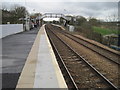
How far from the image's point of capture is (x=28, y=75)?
7.71m

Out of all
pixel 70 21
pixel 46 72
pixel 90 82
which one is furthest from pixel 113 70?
pixel 70 21

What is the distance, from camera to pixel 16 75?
26.0ft

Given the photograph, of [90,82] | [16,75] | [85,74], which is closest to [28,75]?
[16,75]

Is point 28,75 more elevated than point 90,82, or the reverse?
point 28,75

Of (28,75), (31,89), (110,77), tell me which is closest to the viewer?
(31,89)

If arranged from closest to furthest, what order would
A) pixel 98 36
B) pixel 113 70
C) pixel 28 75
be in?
pixel 28 75
pixel 113 70
pixel 98 36

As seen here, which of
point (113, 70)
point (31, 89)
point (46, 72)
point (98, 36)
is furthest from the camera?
point (98, 36)

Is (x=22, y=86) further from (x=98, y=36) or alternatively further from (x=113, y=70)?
(x=98, y=36)

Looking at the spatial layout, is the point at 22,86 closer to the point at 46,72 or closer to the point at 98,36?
the point at 46,72

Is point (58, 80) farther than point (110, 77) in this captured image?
No

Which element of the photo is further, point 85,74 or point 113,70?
point 113,70

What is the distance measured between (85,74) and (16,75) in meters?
3.73

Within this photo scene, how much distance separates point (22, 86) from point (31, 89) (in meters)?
0.40

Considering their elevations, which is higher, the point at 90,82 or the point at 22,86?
the point at 22,86
